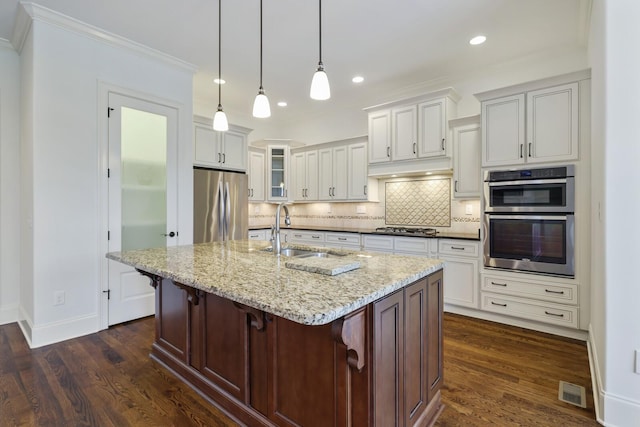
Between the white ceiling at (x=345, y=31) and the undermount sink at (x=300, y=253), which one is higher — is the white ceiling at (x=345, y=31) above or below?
above

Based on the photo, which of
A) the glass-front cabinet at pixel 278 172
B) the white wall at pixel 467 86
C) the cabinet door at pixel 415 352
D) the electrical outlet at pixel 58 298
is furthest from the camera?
the glass-front cabinet at pixel 278 172

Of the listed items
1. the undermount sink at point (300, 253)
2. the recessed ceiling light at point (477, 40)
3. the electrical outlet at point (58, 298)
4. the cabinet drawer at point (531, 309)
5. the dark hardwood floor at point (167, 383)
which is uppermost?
the recessed ceiling light at point (477, 40)

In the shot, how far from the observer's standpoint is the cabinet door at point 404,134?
4.07 metres

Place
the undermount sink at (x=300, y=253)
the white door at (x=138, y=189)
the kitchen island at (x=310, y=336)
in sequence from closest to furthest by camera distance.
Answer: the kitchen island at (x=310, y=336), the undermount sink at (x=300, y=253), the white door at (x=138, y=189)

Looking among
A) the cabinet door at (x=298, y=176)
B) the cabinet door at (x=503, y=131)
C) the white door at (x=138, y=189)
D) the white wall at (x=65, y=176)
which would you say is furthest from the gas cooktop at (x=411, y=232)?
the white wall at (x=65, y=176)

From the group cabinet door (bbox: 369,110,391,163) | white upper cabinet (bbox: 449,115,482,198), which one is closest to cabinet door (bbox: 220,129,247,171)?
cabinet door (bbox: 369,110,391,163)

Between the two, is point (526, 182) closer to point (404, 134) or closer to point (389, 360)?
point (404, 134)

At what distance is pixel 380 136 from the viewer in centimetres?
439

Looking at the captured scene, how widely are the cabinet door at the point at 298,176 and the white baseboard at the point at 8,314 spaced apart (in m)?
3.89

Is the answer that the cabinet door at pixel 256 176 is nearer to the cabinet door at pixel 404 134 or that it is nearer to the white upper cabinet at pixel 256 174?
the white upper cabinet at pixel 256 174

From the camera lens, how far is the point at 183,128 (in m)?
3.81

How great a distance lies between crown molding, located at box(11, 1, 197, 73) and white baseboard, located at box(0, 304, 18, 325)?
2709mm

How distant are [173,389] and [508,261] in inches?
126
